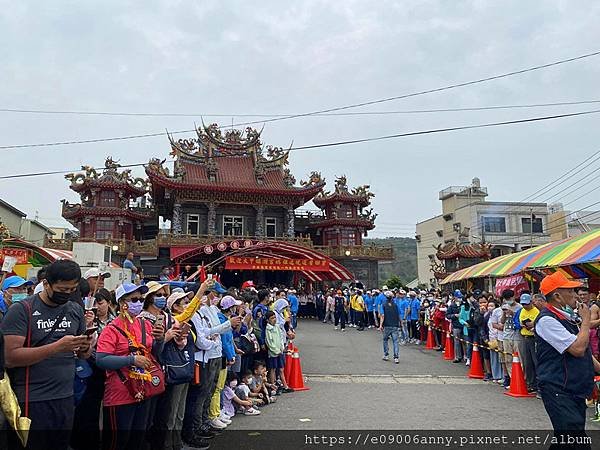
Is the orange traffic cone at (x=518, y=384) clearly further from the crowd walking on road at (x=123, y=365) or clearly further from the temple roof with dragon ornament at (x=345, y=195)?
the temple roof with dragon ornament at (x=345, y=195)

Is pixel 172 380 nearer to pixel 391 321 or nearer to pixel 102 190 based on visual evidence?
pixel 391 321

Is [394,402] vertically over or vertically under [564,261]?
under

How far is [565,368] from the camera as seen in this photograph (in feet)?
12.2

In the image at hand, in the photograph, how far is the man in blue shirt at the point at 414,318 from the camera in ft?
51.4

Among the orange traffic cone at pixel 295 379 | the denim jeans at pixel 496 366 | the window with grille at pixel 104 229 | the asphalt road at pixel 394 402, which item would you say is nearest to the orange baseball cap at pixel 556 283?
the asphalt road at pixel 394 402

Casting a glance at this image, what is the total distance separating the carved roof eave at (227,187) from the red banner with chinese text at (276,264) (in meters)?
9.00

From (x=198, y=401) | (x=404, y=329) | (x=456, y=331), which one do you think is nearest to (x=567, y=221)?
(x=404, y=329)

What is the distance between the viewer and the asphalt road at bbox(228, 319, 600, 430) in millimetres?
6336

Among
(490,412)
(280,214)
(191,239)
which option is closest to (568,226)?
(280,214)

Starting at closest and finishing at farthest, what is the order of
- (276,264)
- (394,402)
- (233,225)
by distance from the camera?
(394,402) → (276,264) → (233,225)

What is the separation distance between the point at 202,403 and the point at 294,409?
205 centimetres

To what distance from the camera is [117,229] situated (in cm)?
3291

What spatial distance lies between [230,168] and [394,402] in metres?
29.0

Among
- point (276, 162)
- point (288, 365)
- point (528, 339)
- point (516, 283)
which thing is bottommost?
point (288, 365)
